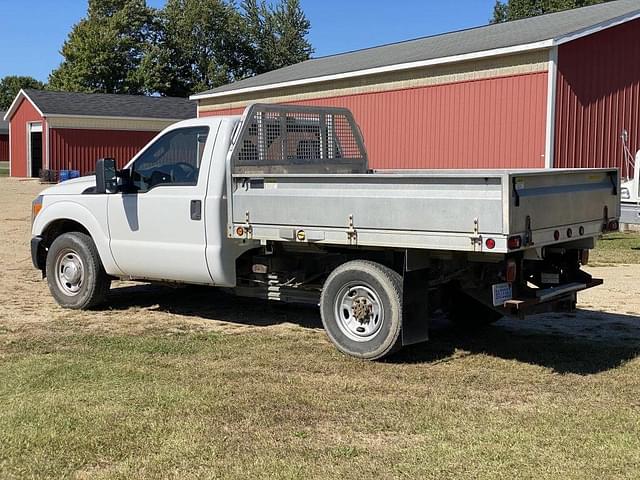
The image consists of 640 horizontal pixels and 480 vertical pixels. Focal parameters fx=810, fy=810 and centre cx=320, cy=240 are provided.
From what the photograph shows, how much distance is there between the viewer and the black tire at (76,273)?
8852mm

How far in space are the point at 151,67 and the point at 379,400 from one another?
6236 cm

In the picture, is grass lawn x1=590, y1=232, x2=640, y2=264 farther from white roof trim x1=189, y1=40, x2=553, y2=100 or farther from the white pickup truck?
the white pickup truck

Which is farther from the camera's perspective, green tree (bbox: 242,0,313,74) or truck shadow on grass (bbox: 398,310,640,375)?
green tree (bbox: 242,0,313,74)

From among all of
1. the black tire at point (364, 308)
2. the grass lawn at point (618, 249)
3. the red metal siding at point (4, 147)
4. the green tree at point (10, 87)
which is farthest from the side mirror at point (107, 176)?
the green tree at point (10, 87)

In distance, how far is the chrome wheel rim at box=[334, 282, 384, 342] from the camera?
6766 mm

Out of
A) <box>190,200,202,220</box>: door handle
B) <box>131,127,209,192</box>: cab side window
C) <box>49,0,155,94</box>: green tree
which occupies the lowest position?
<box>190,200,202,220</box>: door handle

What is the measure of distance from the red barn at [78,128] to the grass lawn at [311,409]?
34.8 metres

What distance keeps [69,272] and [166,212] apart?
1783 mm

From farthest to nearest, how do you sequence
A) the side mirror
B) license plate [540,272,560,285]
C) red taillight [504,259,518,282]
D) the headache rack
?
1. the side mirror
2. the headache rack
3. license plate [540,272,560,285]
4. red taillight [504,259,518,282]

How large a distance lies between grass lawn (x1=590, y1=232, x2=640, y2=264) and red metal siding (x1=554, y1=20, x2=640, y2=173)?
1728 mm

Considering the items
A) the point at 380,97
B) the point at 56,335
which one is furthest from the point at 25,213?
the point at 56,335

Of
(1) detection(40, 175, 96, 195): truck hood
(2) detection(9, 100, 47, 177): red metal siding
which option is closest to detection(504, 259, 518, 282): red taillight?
(1) detection(40, 175, 96, 195): truck hood

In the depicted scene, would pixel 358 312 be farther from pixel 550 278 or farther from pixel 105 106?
pixel 105 106

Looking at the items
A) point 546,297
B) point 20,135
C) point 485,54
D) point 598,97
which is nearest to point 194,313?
point 546,297
